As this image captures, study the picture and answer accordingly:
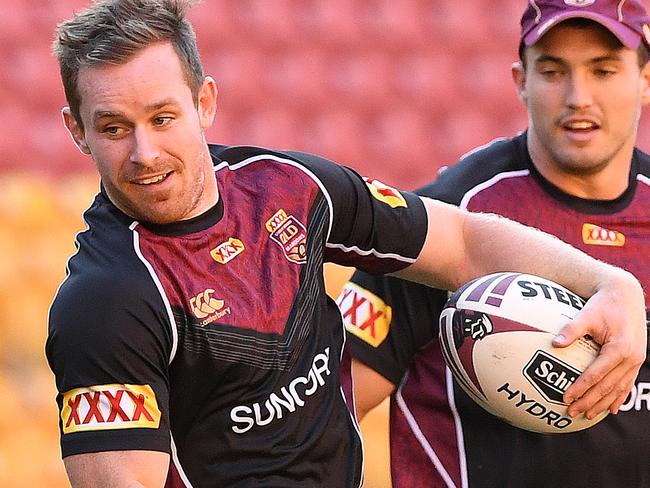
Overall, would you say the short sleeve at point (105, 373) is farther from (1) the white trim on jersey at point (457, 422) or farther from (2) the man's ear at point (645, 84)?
(2) the man's ear at point (645, 84)

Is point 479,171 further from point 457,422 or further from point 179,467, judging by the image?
point 179,467

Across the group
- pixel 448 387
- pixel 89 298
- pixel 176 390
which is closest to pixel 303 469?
pixel 176 390

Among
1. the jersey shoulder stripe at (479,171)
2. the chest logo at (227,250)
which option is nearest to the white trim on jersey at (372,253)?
the chest logo at (227,250)

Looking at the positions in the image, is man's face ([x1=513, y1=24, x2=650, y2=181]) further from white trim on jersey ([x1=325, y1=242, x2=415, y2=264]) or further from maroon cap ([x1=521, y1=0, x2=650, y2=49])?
white trim on jersey ([x1=325, y1=242, x2=415, y2=264])

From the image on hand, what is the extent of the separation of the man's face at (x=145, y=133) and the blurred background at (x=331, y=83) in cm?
396

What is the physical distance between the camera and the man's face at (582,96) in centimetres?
304

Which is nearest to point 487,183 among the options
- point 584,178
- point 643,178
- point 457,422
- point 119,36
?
point 584,178

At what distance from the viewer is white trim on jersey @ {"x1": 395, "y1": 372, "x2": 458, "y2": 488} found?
3.14 m

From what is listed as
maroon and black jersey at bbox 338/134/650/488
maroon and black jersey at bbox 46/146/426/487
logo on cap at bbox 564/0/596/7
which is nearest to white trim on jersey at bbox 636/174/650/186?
maroon and black jersey at bbox 338/134/650/488

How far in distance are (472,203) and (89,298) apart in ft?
3.90

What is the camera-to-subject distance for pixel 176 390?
2.37m

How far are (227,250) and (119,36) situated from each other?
18.5 inches

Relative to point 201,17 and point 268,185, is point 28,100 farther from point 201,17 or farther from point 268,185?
point 268,185

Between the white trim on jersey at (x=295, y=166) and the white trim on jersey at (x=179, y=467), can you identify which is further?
the white trim on jersey at (x=295, y=166)
